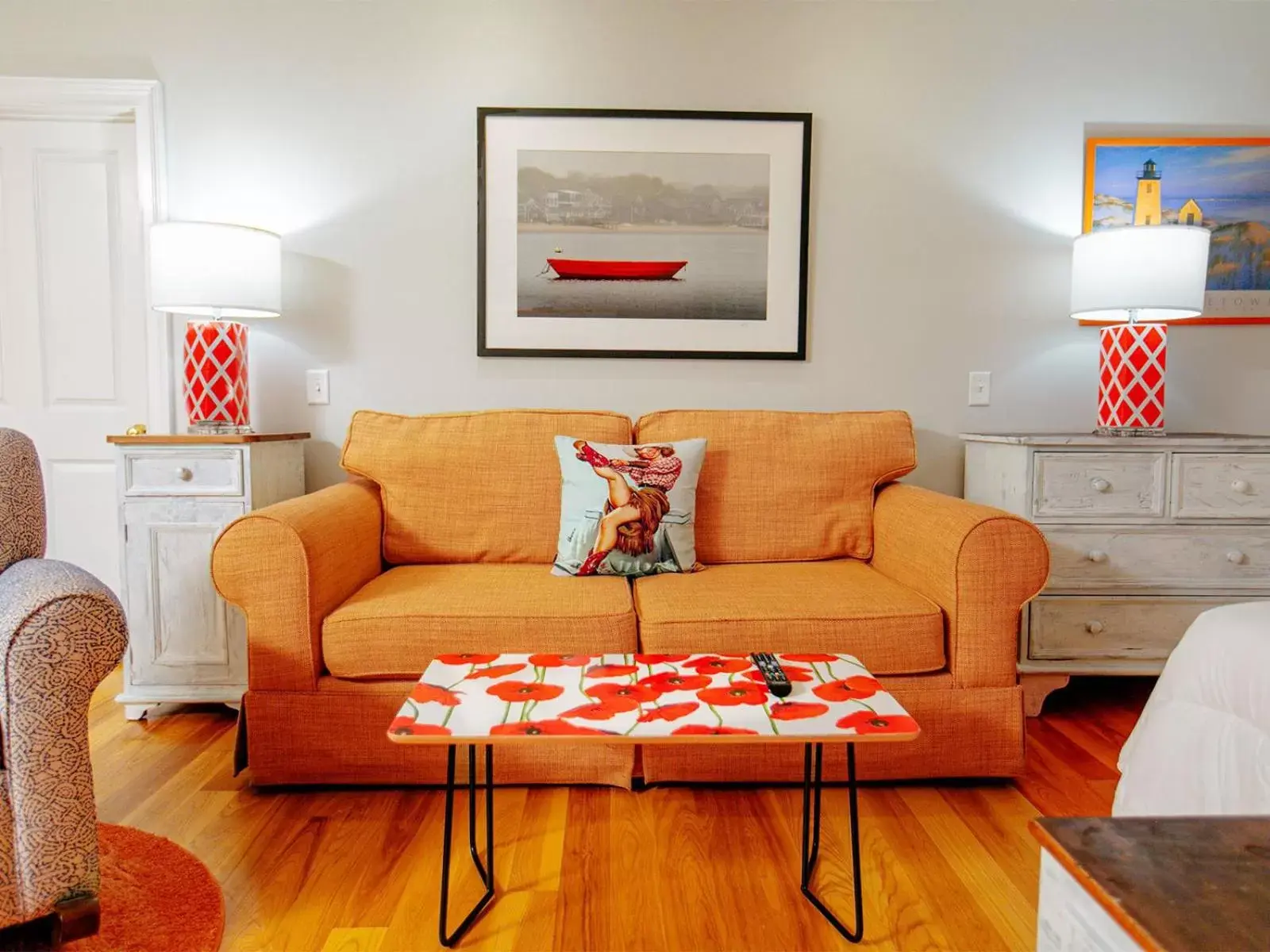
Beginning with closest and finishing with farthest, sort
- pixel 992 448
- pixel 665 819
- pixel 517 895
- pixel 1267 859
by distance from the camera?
1. pixel 1267 859
2. pixel 517 895
3. pixel 665 819
4. pixel 992 448

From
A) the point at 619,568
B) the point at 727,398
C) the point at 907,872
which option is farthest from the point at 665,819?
the point at 727,398

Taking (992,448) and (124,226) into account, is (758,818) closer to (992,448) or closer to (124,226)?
(992,448)

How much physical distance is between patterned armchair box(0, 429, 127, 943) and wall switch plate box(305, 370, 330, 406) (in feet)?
4.58

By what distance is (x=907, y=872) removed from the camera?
1.43 meters

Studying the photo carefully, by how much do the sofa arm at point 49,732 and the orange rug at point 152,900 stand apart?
176mm

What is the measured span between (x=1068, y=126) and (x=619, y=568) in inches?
81.9

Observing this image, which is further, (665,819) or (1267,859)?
(665,819)

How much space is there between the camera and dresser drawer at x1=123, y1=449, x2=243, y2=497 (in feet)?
6.75

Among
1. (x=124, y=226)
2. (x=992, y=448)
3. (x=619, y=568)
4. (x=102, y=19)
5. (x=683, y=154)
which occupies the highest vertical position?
(x=102, y=19)

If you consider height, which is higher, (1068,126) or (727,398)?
(1068,126)

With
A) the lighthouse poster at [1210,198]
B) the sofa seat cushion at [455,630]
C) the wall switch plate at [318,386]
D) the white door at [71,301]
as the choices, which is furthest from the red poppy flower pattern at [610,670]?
the lighthouse poster at [1210,198]

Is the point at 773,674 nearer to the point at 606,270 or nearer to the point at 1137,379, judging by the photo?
the point at 606,270

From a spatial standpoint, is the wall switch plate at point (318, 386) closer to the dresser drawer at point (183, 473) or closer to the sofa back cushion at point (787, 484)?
the dresser drawer at point (183, 473)

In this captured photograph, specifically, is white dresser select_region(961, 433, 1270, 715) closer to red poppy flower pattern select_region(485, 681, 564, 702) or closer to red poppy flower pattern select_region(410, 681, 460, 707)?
red poppy flower pattern select_region(485, 681, 564, 702)
